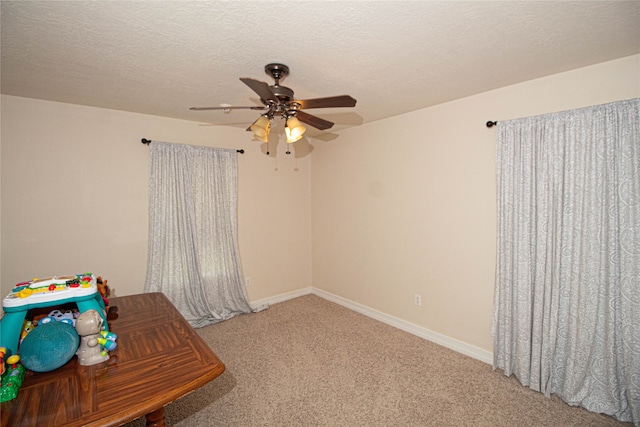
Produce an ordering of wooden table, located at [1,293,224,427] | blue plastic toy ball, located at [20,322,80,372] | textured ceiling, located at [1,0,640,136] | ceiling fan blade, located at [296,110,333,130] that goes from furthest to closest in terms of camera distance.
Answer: ceiling fan blade, located at [296,110,333,130], textured ceiling, located at [1,0,640,136], blue plastic toy ball, located at [20,322,80,372], wooden table, located at [1,293,224,427]

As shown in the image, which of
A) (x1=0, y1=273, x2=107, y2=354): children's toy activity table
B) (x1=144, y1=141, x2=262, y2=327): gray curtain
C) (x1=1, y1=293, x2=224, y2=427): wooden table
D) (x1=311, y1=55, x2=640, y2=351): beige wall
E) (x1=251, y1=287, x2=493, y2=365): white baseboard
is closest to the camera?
(x1=1, y1=293, x2=224, y2=427): wooden table

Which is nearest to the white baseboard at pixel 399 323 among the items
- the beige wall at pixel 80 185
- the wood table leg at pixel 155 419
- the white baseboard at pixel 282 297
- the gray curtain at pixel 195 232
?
the white baseboard at pixel 282 297

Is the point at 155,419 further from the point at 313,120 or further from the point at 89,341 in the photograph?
the point at 313,120

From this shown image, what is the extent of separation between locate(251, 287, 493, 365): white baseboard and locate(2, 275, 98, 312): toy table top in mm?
2650

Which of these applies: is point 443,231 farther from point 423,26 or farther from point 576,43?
Result: point 423,26

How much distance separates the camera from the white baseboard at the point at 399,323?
263 cm

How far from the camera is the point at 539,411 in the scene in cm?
196

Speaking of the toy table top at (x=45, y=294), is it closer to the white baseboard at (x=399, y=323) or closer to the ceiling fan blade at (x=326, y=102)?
the ceiling fan blade at (x=326, y=102)

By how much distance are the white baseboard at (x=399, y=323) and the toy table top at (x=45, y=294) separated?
2.65m

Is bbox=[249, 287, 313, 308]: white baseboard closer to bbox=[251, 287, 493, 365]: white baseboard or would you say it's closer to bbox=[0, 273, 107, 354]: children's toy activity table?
bbox=[251, 287, 493, 365]: white baseboard

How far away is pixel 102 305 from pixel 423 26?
7.78 ft

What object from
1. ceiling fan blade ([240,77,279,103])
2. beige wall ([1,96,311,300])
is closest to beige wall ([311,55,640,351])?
beige wall ([1,96,311,300])

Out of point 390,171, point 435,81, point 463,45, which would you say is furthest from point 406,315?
point 463,45

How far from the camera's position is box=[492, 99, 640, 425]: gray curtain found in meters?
1.85
